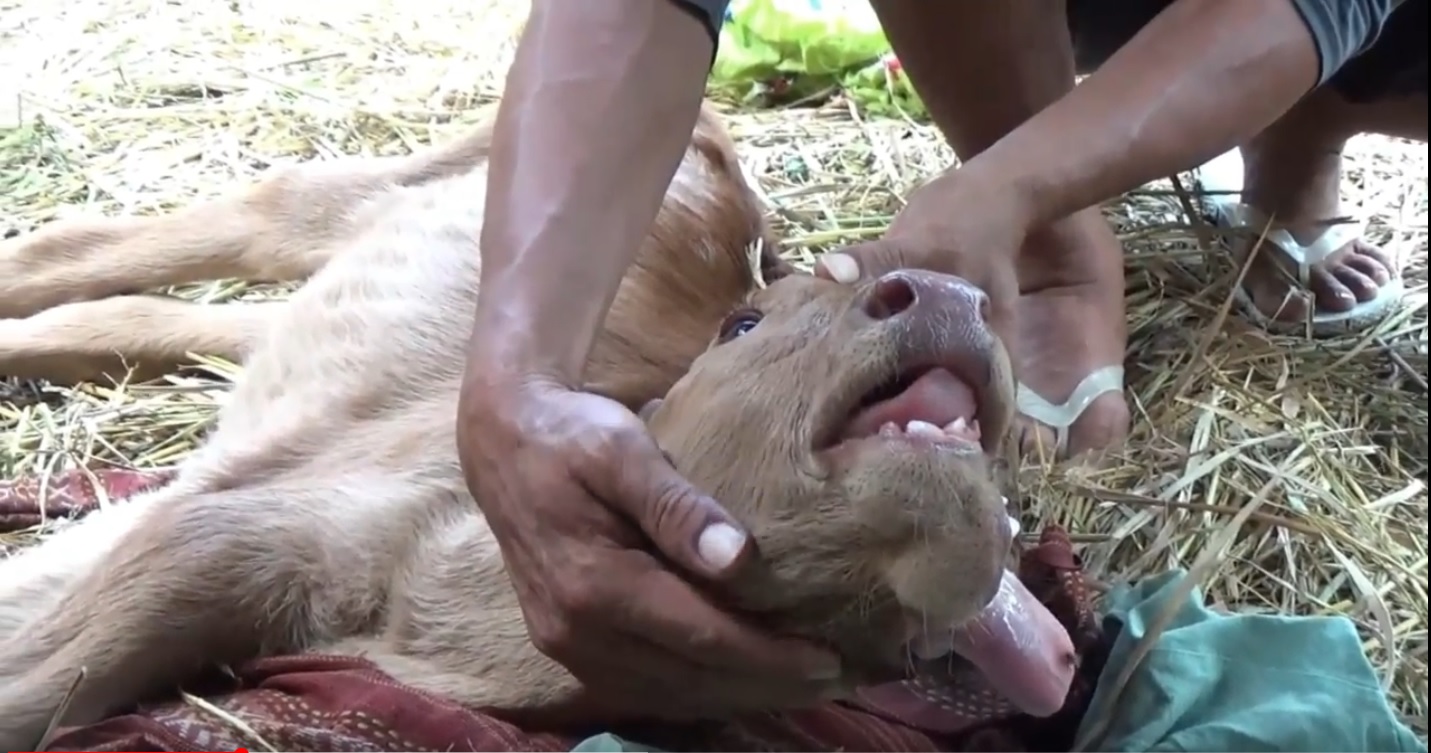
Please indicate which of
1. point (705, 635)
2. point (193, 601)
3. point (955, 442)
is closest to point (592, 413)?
point (705, 635)

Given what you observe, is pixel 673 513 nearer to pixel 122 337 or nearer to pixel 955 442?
pixel 955 442

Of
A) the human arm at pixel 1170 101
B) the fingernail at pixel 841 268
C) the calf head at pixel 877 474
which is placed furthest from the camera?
the human arm at pixel 1170 101

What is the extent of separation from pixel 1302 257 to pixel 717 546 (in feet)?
7.74

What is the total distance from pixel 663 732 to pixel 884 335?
2.23 feet

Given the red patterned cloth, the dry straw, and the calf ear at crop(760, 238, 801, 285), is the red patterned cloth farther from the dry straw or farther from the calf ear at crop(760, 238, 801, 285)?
the calf ear at crop(760, 238, 801, 285)

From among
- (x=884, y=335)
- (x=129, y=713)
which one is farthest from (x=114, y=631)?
(x=884, y=335)

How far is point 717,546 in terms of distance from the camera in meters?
1.48

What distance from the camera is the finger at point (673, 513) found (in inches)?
58.4

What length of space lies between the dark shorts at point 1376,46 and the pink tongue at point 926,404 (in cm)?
171

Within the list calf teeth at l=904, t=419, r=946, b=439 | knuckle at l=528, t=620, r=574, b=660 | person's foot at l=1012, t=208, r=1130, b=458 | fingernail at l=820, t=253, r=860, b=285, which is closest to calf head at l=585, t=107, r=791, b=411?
person's foot at l=1012, t=208, r=1130, b=458

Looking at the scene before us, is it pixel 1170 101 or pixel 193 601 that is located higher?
pixel 1170 101

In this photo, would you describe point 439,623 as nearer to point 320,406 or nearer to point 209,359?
point 320,406

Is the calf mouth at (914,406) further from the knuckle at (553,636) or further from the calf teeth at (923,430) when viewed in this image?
the knuckle at (553,636)

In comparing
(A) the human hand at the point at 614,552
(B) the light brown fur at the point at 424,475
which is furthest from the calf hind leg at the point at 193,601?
(A) the human hand at the point at 614,552
